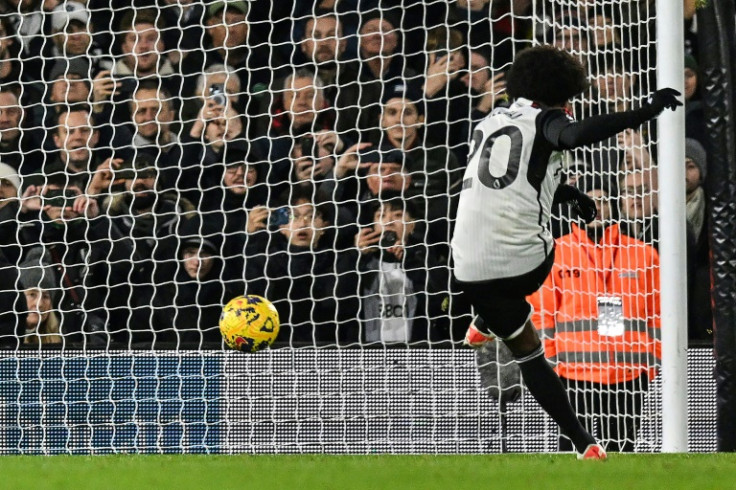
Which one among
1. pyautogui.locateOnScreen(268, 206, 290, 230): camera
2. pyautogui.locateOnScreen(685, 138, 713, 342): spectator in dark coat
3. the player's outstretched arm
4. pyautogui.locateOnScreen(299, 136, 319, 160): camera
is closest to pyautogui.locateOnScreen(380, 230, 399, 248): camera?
pyautogui.locateOnScreen(268, 206, 290, 230): camera

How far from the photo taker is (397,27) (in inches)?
323

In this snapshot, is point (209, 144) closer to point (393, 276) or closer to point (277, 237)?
point (277, 237)

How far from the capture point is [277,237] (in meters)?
7.72

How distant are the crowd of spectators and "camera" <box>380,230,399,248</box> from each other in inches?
0.5

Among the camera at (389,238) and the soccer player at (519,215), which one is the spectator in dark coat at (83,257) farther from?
the soccer player at (519,215)

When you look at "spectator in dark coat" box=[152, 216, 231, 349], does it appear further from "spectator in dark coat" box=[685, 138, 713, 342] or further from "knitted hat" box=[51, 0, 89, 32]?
"spectator in dark coat" box=[685, 138, 713, 342]

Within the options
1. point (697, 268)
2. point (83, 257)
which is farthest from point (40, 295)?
point (697, 268)

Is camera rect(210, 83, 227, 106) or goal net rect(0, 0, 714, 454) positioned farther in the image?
camera rect(210, 83, 227, 106)

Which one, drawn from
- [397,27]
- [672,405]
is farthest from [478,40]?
[672,405]

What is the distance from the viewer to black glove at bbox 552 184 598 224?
502 cm

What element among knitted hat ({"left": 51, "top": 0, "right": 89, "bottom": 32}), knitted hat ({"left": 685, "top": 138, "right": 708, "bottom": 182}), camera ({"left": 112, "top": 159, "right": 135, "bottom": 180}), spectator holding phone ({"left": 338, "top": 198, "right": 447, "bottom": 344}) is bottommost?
spectator holding phone ({"left": 338, "top": 198, "right": 447, "bottom": 344})

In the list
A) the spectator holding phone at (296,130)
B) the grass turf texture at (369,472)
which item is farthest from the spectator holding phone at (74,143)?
the grass turf texture at (369,472)

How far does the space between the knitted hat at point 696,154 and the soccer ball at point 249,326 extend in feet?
9.56

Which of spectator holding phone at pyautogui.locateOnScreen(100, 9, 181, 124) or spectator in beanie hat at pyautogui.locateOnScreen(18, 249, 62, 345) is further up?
spectator holding phone at pyautogui.locateOnScreen(100, 9, 181, 124)
